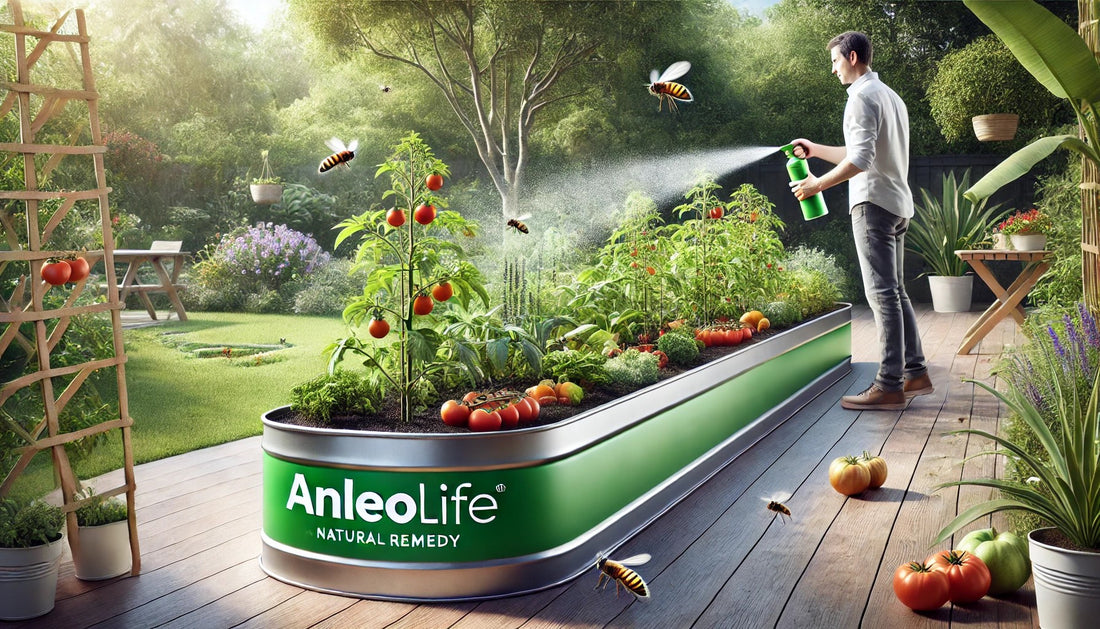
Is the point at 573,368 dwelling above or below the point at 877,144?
below

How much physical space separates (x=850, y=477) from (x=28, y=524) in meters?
2.75

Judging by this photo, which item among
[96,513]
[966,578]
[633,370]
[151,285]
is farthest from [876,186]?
[151,285]

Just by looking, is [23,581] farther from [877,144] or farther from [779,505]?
[877,144]

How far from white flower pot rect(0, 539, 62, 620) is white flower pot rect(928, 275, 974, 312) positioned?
9.49 m

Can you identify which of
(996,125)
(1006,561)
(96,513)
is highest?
(996,125)

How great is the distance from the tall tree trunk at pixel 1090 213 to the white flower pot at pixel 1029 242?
3704mm

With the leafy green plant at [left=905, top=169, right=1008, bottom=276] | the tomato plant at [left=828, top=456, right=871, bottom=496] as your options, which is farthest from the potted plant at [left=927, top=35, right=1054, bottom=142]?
the tomato plant at [left=828, top=456, right=871, bottom=496]

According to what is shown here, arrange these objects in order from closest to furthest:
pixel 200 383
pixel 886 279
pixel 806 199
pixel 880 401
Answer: pixel 806 199
pixel 886 279
pixel 880 401
pixel 200 383

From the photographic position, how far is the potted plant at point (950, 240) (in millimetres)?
10258

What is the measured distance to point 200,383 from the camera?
6.58m

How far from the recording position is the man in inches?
194

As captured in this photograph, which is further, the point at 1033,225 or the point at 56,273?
the point at 1033,225

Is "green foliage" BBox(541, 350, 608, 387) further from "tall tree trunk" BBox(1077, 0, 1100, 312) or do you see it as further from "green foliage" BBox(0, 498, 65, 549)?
"tall tree trunk" BBox(1077, 0, 1100, 312)

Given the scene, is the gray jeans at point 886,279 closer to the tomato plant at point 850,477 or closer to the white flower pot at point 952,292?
the tomato plant at point 850,477
